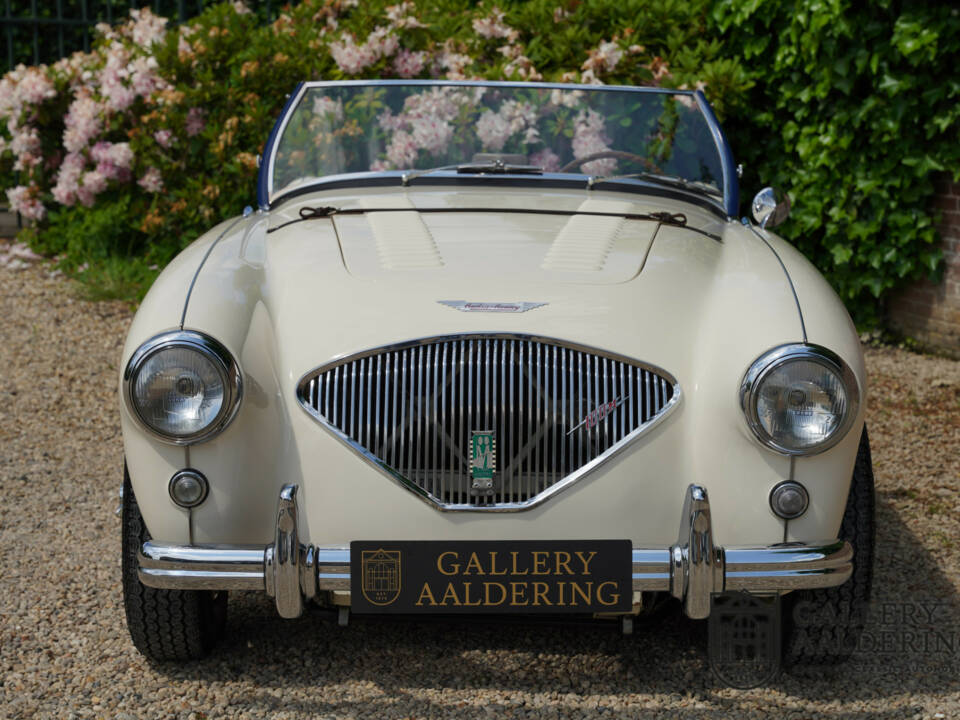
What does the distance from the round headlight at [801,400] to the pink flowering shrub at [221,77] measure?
14.2 feet

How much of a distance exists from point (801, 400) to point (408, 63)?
5.11m

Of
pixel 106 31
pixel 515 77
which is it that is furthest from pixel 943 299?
pixel 106 31

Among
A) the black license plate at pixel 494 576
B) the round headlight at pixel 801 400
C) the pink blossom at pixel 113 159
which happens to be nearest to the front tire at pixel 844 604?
the round headlight at pixel 801 400

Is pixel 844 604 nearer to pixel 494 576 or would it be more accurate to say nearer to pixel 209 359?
pixel 494 576

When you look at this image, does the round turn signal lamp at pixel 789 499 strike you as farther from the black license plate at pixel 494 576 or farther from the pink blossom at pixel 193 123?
the pink blossom at pixel 193 123

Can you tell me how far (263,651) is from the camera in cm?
295

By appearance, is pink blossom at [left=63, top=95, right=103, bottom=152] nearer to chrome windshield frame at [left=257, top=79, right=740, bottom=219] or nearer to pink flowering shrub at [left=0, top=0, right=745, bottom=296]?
pink flowering shrub at [left=0, top=0, right=745, bottom=296]

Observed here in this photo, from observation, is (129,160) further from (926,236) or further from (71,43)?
(926,236)

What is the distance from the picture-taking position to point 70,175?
305 inches

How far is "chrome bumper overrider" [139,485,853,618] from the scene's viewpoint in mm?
2352

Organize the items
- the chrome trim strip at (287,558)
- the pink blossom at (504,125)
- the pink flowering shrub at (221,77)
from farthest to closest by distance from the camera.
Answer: the pink flowering shrub at (221,77)
the pink blossom at (504,125)
the chrome trim strip at (287,558)

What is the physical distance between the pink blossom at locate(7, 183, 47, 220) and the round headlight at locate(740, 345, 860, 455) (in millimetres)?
7179

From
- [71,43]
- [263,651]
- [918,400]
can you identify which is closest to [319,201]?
[263,651]

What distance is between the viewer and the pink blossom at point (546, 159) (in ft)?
12.7
